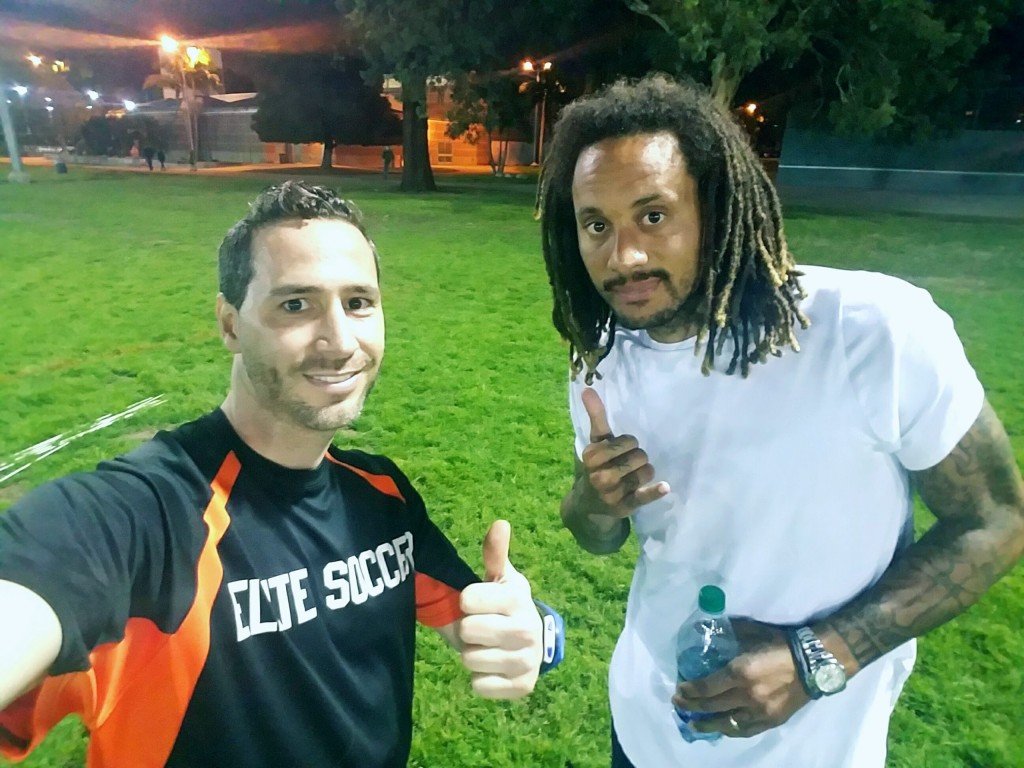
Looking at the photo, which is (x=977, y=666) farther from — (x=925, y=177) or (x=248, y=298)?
(x=925, y=177)

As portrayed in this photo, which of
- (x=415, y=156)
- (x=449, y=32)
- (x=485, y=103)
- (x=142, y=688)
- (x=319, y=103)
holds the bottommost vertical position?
(x=142, y=688)

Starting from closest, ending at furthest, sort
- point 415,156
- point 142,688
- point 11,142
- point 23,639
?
point 23,639
point 142,688
point 11,142
point 415,156

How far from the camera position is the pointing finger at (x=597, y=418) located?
1.70 m

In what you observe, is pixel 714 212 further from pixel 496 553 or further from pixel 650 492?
pixel 496 553

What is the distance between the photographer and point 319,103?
1287 inches

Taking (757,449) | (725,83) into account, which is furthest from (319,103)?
(757,449)

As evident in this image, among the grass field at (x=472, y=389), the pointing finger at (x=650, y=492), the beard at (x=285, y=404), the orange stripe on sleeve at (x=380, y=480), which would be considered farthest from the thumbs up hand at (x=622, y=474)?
the grass field at (x=472, y=389)

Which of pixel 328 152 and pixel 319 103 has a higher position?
pixel 319 103

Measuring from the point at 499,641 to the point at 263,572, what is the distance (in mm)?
488

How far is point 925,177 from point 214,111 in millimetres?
35222

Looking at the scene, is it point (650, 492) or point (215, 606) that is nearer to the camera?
point (215, 606)


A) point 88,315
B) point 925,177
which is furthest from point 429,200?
point 925,177

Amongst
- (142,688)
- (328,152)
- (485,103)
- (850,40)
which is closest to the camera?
(142,688)

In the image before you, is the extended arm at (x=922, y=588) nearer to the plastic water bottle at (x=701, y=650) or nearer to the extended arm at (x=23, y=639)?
the plastic water bottle at (x=701, y=650)
